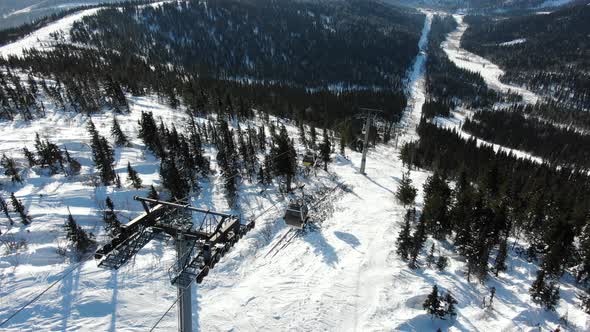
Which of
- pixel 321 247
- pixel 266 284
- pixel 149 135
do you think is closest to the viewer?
pixel 266 284

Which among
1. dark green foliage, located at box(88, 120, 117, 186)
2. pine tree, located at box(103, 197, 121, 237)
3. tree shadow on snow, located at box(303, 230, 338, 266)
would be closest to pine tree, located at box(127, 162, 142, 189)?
dark green foliage, located at box(88, 120, 117, 186)

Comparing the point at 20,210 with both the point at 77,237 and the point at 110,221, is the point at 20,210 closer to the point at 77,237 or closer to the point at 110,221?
the point at 77,237

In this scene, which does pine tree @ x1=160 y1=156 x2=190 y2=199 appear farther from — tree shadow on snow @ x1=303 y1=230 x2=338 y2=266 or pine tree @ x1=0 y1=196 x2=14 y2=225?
tree shadow on snow @ x1=303 y1=230 x2=338 y2=266

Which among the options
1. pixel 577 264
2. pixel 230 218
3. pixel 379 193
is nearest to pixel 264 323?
pixel 230 218

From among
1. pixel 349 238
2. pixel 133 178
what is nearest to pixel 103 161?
pixel 133 178

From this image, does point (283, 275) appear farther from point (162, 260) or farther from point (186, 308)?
point (186, 308)

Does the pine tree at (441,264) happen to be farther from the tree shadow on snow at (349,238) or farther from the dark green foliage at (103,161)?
the dark green foliage at (103,161)

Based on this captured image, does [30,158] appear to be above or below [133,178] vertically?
above

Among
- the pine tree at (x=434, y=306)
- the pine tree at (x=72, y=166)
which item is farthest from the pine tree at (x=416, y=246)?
the pine tree at (x=72, y=166)
